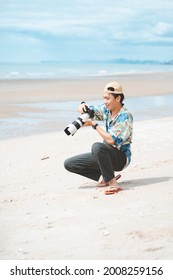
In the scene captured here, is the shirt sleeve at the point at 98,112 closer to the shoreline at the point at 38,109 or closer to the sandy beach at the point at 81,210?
the sandy beach at the point at 81,210

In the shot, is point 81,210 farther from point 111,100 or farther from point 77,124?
point 111,100

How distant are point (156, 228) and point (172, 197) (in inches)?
42.5

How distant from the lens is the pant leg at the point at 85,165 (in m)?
6.82

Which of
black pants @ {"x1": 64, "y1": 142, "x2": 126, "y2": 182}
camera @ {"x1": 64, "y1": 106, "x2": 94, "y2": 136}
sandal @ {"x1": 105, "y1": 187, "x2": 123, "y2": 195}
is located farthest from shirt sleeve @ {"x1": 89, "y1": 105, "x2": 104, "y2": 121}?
sandal @ {"x1": 105, "y1": 187, "x2": 123, "y2": 195}

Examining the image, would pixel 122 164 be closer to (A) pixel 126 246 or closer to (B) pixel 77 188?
(B) pixel 77 188

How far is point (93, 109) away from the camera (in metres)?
6.66

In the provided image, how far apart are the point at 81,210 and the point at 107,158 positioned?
1.01 metres

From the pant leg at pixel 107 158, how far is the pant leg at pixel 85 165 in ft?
0.72

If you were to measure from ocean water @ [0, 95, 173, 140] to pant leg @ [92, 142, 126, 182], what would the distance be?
18.9ft

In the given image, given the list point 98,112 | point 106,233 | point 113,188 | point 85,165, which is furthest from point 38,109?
point 106,233

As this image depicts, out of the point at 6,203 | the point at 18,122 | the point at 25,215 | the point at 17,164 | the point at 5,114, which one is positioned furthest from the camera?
the point at 5,114

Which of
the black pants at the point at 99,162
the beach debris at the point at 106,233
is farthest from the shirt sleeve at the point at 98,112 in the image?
the beach debris at the point at 106,233
